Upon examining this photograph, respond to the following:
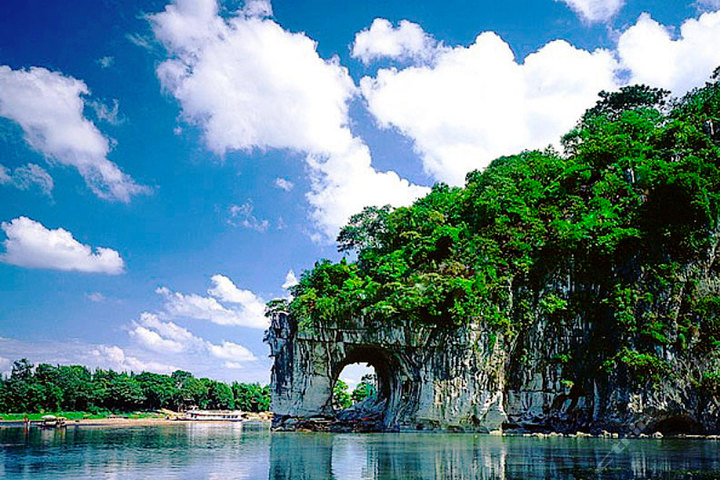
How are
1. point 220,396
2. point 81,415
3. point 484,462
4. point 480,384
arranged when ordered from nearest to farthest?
point 484,462 < point 480,384 < point 81,415 < point 220,396

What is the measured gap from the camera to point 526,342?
33500 mm

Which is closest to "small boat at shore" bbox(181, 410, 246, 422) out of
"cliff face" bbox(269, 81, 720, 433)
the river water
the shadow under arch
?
the shadow under arch

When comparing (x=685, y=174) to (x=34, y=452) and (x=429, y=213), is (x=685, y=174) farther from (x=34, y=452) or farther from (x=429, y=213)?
(x=34, y=452)

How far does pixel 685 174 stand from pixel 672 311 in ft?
22.7

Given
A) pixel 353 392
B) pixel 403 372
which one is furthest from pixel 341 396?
pixel 403 372

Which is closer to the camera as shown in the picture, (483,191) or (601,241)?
(601,241)

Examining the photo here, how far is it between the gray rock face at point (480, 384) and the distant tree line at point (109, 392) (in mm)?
37861

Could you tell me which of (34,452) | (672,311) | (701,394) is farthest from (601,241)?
(34,452)

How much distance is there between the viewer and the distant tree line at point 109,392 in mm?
60500

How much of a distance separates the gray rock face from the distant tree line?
124 ft

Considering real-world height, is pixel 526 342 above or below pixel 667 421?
Result: above

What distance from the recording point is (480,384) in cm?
3231

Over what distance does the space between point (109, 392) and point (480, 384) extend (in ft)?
170

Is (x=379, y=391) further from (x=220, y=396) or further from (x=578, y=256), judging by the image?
(x=220, y=396)
